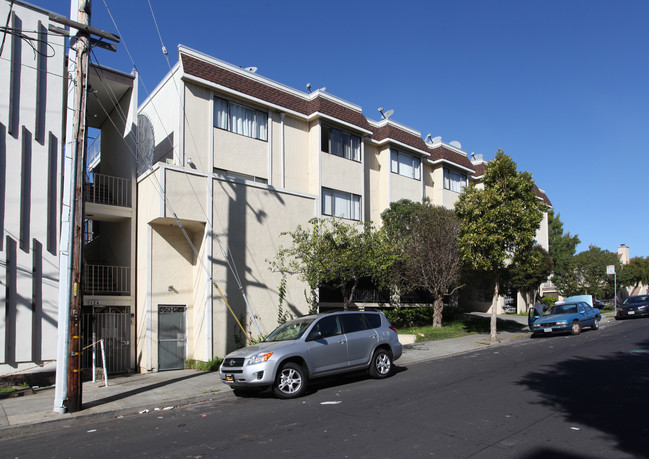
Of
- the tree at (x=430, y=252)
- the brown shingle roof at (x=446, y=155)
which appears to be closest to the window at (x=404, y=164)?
the brown shingle roof at (x=446, y=155)

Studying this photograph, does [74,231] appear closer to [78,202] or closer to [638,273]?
[78,202]

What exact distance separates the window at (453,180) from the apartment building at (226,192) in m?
6.96

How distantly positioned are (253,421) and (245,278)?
845 cm

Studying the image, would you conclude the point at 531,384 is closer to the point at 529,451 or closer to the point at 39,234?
the point at 529,451

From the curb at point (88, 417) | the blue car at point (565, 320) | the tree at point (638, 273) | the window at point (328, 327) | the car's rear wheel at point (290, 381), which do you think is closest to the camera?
the curb at point (88, 417)

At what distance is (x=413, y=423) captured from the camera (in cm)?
718

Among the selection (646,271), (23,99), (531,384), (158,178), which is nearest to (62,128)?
(23,99)

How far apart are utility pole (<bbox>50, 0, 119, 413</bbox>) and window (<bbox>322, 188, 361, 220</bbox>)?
42.2ft

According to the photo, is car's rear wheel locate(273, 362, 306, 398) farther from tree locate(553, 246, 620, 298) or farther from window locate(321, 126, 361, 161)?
tree locate(553, 246, 620, 298)

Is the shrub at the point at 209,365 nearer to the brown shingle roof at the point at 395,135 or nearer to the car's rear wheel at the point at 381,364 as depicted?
the car's rear wheel at the point at 381,364

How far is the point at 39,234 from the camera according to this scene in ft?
44.0

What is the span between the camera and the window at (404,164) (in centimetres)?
2605

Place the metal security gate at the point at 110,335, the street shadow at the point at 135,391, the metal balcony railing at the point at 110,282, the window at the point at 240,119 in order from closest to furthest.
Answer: the street shadow at the point at 135,391 < the metal security gate at the point at 110,335 < the metal balcony railing at the point at 110,282 < the window at the point at 240,119

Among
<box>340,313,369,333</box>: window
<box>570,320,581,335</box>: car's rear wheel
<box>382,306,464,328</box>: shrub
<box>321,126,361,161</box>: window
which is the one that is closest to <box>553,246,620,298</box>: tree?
<box>382,306,464,328</box>: shrub
